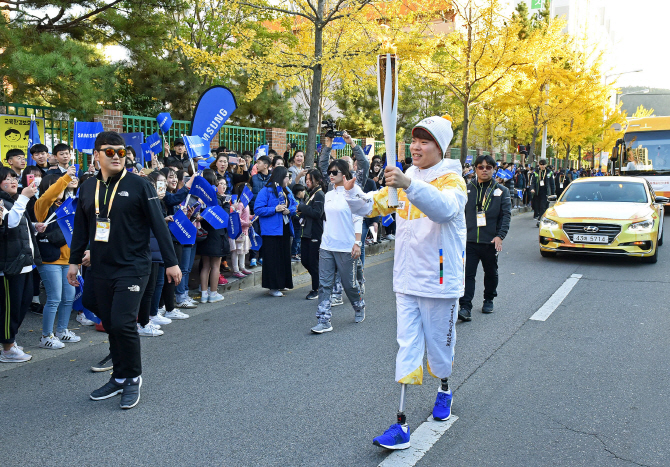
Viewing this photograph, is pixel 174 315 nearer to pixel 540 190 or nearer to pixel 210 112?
pixel 210 112

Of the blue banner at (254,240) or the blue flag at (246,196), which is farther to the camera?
the blue banner at (254,240)

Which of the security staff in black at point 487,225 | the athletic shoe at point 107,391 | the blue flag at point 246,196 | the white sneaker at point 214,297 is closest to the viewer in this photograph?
the athletic shoe at point 107,391

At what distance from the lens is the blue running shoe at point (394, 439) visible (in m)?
3.47

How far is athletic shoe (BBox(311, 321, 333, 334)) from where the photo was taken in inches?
243

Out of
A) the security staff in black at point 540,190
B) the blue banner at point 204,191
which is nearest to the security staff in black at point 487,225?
the blue banner at point 204,191

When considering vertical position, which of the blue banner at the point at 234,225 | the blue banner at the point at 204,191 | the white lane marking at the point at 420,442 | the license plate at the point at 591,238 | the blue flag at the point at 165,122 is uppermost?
the blue flag at the point at 165,122

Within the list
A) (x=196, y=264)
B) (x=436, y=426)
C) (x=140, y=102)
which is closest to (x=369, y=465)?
(x=436, y=426)

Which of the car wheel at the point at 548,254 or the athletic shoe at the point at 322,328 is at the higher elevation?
the car wheel at the point at 548,254

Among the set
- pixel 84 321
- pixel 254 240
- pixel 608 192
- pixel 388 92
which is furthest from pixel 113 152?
pixel 608 192

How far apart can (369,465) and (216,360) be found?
2.34m

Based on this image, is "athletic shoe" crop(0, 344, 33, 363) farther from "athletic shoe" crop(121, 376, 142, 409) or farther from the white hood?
the white hood

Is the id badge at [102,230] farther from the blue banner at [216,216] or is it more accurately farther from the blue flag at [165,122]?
the blue flag at [165,122]

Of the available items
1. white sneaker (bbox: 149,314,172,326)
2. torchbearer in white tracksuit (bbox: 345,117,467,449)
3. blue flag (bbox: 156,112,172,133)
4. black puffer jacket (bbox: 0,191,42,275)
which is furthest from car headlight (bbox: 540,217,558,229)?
black puffer jacket (bbox: 0,191,42,275)

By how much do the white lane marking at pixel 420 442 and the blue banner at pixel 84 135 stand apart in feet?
20.0
